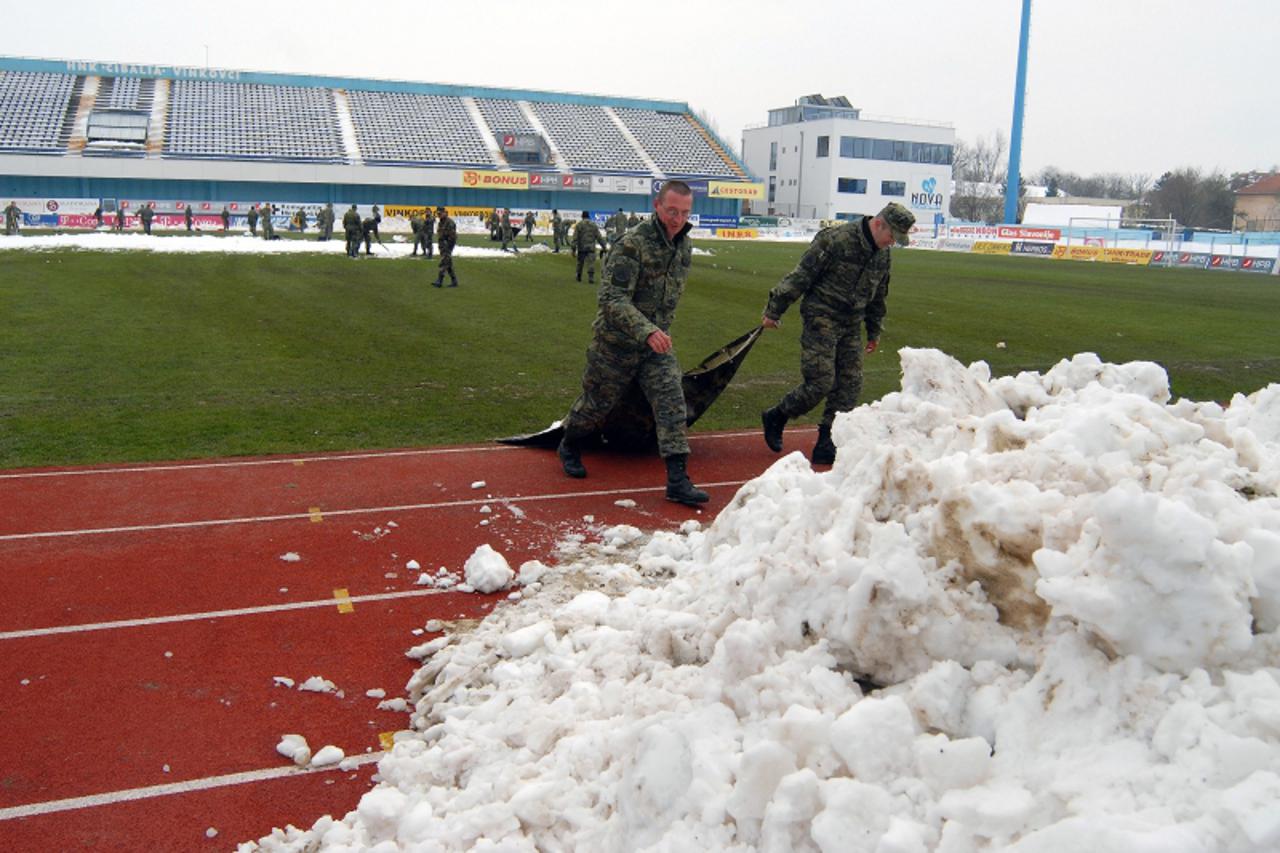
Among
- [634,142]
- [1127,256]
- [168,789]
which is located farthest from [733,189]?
[168,789]

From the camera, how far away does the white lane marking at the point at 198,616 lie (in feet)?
15.5

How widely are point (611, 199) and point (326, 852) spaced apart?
194 ft

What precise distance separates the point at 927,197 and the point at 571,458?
2721 inches

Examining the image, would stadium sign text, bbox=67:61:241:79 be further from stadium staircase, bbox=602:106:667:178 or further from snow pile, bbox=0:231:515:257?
snow pile, bbox=0:231:515:257

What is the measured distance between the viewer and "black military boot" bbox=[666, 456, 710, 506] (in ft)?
22.0

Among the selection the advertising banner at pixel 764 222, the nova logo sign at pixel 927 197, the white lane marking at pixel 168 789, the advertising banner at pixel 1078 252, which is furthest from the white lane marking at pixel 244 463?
the nova logo sign at pixel 927 197

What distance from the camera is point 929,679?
2727mm

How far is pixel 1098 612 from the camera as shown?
8.24ft

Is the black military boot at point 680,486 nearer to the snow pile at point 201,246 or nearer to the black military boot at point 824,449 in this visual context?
the black military boot at point 824,449

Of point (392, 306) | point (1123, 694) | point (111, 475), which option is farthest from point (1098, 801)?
point (392, 306)

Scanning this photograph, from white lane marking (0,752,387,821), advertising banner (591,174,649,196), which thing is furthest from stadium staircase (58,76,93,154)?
white lane marking (0,752,387,821)

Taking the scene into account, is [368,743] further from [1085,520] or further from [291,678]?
[1085,520]

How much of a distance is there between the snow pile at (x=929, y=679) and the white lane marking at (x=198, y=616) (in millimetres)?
1043

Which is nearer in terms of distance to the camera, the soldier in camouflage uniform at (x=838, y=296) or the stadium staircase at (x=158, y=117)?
the soldier in camouflage uniform at (x=838, y=296)
